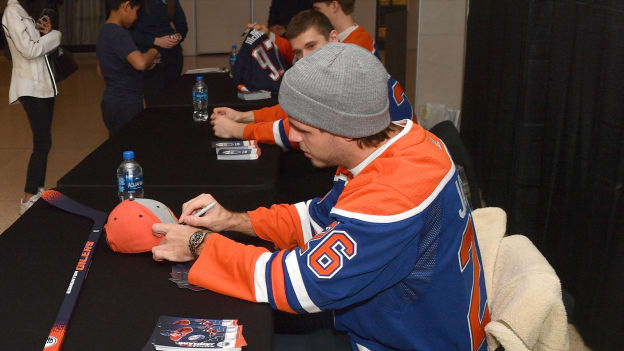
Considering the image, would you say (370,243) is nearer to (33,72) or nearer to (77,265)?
(77,265)

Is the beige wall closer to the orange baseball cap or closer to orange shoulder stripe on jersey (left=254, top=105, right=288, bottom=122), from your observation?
orange shoulder stripe on jersey (left=254, top=105, right=288, bottom=122)

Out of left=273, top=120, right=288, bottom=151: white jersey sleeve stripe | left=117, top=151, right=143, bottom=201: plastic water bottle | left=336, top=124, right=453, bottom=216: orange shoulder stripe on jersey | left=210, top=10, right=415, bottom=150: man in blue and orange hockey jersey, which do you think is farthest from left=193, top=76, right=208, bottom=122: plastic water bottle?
left=336, top=124, right=453, bottom=216: orange shoulder stripe on jersey

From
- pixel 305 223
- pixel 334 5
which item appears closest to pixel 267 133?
pixel 305 223

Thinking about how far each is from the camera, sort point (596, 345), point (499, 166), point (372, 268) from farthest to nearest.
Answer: point (499, 166), point (596, 345), point (372, 268)

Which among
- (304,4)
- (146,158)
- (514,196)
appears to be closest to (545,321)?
(146,158)

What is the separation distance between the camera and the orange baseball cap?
160cm

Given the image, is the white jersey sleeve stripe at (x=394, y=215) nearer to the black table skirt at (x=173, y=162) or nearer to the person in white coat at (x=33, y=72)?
the black table skirt at (x=173, y=162)

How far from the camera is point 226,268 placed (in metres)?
1.43

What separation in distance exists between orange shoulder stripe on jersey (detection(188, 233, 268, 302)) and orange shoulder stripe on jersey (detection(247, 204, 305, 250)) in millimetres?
307

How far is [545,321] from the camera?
1377mm

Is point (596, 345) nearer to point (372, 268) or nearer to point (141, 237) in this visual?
point (372, 268)

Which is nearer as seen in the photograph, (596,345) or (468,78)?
(596,345)

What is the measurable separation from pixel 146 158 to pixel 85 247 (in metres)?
0.97

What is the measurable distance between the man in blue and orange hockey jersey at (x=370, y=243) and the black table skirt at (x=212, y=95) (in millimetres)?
2313
